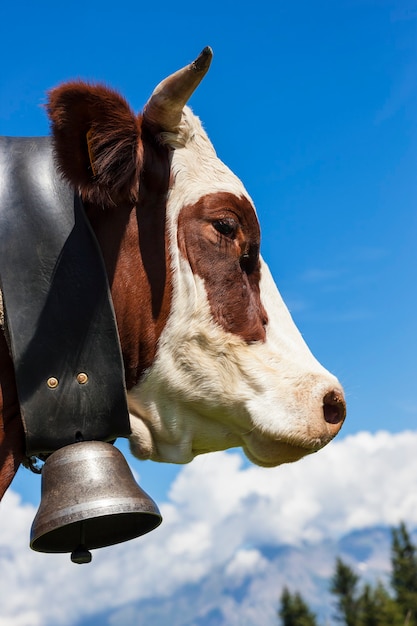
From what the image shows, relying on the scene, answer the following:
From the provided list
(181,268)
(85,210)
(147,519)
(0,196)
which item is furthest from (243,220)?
(147,519)

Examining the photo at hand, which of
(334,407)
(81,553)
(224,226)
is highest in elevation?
(224,226)

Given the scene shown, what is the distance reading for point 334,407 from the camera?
377 centimetres

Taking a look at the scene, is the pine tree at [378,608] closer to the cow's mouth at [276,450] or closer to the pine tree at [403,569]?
the pine tree at [403,569]

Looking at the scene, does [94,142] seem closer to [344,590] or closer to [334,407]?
[334,407]

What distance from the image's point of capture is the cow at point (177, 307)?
361 centimetres

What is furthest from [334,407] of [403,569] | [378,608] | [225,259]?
[403,569]

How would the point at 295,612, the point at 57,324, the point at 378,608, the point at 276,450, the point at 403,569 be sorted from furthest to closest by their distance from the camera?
the point at 295,612, the point at 403,569, the point at 378,608, the point at 276,450, the point at 57,324

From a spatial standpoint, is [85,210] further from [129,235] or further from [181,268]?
[181,268]

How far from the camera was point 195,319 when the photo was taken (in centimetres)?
366

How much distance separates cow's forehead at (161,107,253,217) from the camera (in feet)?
12.6

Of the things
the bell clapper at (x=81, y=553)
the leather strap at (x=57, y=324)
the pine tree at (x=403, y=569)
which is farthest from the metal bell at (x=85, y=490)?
the pine tree at (x=403, y=569)

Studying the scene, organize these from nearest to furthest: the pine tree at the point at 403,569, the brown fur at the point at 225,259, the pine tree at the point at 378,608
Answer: the brown fur at the point at 225,259
the pine tree at the point at 378,608
the pine tree at the point at 403,569

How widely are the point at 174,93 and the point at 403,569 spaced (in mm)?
98656

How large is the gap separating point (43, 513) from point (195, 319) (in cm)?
106
